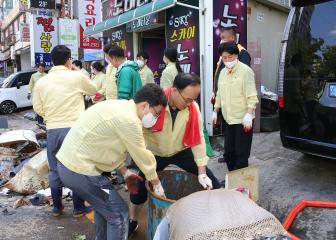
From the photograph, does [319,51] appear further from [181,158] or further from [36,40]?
[36,40]

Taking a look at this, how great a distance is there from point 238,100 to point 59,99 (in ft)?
6.39

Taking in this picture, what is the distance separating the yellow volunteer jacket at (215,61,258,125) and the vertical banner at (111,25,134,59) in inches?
231

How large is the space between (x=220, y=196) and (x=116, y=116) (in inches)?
35.9

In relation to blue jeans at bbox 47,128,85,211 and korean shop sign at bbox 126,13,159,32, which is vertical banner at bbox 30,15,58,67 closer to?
korean shop sign at bbox 126,13,159,32

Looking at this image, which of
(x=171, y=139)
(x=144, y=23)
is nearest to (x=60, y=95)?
(x=171, y=139)

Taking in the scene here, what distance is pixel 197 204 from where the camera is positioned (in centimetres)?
220

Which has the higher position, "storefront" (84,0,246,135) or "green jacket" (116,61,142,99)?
"storefront" (84,0,246,135)

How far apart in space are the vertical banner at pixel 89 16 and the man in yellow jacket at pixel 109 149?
1013 cm

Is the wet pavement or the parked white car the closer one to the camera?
the wet pavement

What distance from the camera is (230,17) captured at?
273 inches

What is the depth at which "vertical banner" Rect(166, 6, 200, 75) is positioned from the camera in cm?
714

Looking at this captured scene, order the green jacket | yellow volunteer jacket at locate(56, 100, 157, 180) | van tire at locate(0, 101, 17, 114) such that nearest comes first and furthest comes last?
yellow volunteer jacket at locate(56, 100, 157, 180), the green jacket, van tire at locate(0, 101, 17, 114)

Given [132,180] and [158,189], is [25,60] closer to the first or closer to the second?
[132,180]

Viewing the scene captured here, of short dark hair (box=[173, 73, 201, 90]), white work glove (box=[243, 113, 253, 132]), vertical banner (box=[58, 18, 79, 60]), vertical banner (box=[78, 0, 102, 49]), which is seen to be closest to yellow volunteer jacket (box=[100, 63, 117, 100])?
white work glove (box=[243, 113, 253, 132])
